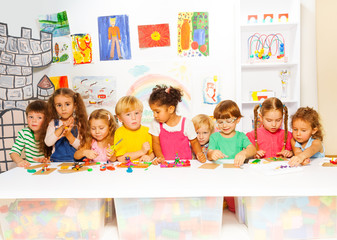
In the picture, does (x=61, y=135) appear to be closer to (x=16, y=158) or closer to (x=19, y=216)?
(x=16, y=158)

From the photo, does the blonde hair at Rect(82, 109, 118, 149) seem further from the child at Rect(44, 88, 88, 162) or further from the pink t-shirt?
the pink t-shirt

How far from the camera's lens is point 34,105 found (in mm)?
2199

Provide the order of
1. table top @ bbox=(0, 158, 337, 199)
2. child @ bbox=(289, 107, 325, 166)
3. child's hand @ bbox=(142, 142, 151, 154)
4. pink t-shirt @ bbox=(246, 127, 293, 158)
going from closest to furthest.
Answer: table top @ bbox=(0, 158, 337, 199) → child @ bbox=(289, 107, 325, 166) → child's hand @ bbox=(142, 142, 151, 154) → pink t-shirt @ bbox=(246, 127, 293, 158)

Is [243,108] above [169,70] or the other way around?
the other way around

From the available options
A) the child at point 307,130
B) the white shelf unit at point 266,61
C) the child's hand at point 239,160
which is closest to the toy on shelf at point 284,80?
the white shelf unit at point 266,61

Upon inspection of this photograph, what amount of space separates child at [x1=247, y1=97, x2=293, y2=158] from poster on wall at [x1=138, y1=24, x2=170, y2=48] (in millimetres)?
1131

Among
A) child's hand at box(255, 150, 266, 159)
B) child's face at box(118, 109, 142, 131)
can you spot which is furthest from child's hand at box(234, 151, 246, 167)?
child's face at box(118, 109, 142, 131)

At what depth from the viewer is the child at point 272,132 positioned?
196cm

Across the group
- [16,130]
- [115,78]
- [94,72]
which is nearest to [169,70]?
[115,78]

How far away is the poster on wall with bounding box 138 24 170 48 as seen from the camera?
271 centimetres

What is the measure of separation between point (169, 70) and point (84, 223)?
1798mm

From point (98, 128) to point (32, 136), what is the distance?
1.83 ft

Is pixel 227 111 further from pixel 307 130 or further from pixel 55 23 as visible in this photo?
pixel 55 23

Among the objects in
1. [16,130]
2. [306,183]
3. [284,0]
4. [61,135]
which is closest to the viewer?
[306,183]
